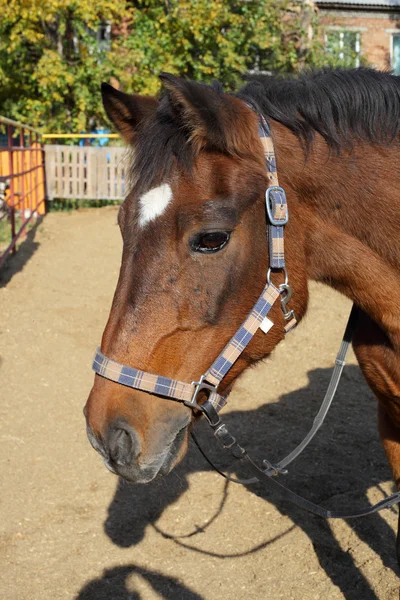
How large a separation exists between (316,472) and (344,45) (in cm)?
1903

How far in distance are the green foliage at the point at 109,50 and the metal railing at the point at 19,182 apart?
2.96 m

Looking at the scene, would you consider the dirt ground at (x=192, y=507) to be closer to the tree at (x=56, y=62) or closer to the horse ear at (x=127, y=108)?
the horse ear at (x=127, y=108)

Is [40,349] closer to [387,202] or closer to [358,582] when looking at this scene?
[358,582]

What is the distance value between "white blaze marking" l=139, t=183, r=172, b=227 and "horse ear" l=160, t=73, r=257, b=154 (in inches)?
6.5

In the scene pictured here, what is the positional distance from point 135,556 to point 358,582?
1.15m

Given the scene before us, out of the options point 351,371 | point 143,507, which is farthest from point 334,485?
point 351,371

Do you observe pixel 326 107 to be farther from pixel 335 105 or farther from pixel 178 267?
pixel 178 267

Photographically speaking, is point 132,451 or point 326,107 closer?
point 132,451

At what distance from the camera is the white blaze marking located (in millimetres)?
→ 1949

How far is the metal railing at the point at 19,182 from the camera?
946cm

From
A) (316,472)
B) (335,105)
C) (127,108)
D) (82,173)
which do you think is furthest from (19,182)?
(335,105)

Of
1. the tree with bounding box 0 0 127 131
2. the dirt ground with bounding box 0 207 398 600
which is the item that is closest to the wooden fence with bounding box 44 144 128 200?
the tree with bounding box 0 0 127 131

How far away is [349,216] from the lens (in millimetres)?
2182

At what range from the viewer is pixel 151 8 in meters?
17.6
